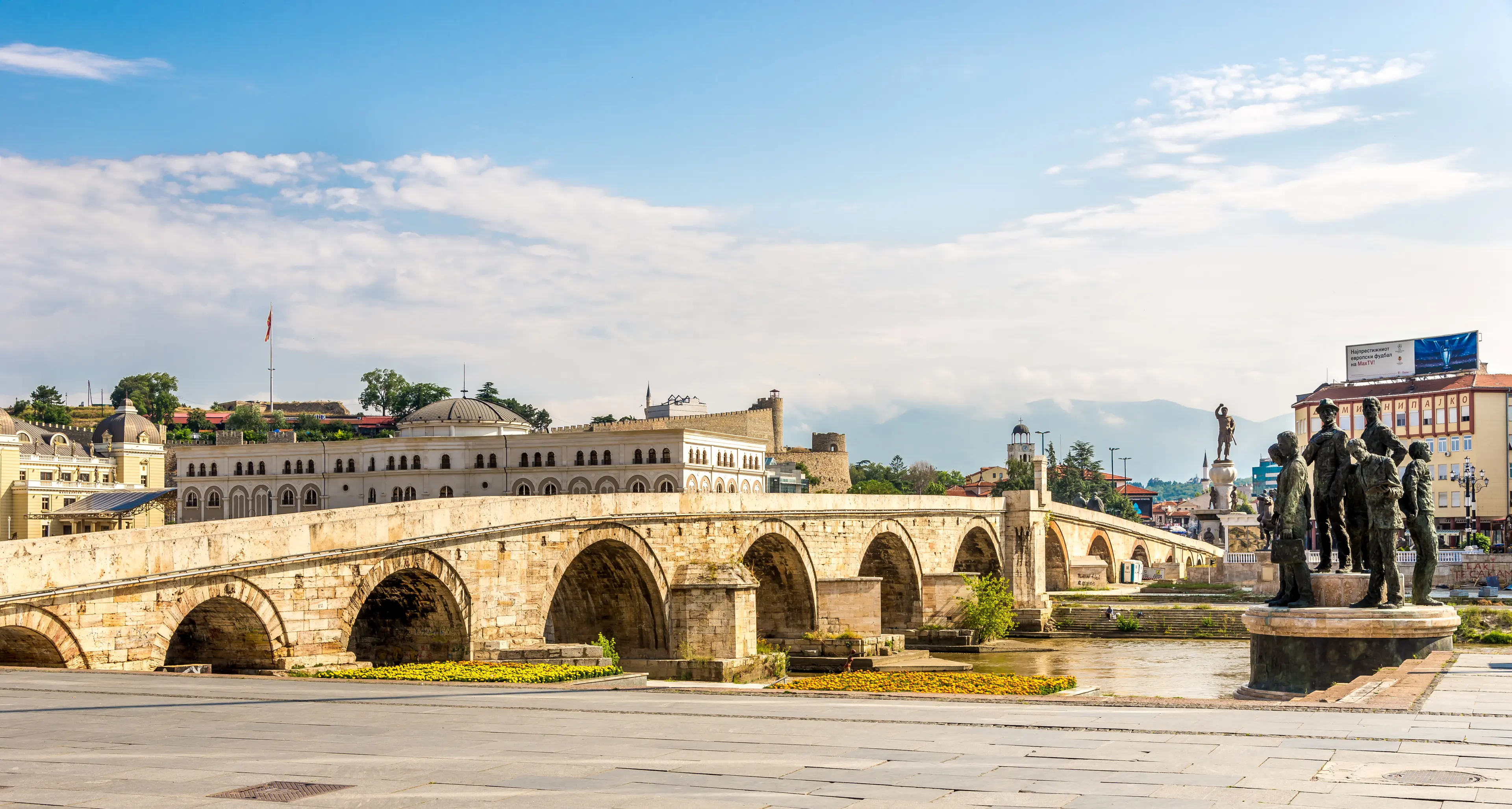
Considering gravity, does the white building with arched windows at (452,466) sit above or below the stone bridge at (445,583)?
above

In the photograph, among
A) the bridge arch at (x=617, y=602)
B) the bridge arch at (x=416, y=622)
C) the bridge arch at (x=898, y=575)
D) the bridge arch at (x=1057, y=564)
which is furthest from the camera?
the bridge arch at (x=1057, y=564)

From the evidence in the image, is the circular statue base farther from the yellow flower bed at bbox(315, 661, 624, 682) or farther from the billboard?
the billboard

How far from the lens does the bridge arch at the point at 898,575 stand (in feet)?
135

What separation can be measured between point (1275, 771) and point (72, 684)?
33.7 feet

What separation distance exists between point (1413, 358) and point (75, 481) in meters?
A: 76.8

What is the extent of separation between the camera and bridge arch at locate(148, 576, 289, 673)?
1702 centimetres

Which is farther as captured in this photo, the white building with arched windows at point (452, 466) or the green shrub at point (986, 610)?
the white building with arched windows at point (452, 466)

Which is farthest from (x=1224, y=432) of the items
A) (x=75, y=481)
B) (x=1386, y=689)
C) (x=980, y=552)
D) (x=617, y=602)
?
(x=75, y=481)

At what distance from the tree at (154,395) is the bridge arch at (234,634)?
117 meters

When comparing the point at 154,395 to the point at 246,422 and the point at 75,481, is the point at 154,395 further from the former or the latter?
the point at 75,481

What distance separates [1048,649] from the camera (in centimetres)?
3875

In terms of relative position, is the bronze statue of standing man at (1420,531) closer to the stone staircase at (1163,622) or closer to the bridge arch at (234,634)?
the bridge arch at (234,634)

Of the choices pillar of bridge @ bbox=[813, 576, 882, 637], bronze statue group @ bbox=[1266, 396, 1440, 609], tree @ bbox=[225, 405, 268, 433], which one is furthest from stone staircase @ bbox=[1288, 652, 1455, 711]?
tree @ bbox=[225, 405, 268, 433]

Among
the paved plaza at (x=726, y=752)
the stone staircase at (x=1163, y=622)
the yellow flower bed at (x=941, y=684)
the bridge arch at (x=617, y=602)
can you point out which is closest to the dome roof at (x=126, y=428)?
the stone staircase at (x=1163, y=622)
